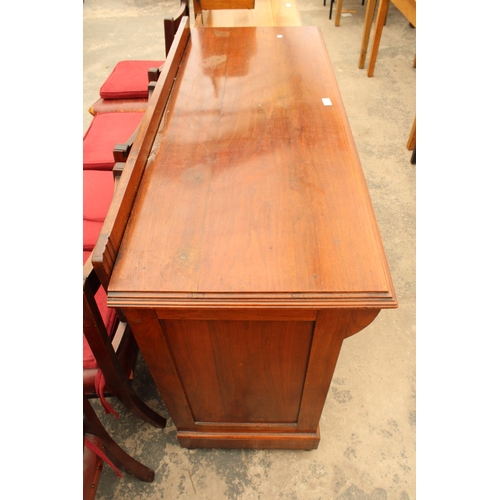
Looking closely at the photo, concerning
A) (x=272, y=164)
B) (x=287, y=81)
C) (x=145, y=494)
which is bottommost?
(x=145, y=494)

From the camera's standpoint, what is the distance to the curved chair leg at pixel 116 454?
42.3 inches

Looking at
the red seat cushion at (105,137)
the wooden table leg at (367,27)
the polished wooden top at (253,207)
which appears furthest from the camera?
the wooden table leg at (367,27)

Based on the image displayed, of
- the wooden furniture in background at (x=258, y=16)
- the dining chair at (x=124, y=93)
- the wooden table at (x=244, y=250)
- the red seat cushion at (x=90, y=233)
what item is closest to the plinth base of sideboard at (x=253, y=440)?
the wooden table at (x=244, y=250)

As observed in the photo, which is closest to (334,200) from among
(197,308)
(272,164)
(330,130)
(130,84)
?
(272,164)

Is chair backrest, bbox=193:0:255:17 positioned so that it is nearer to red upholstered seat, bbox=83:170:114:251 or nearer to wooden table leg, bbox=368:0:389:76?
wooden table leg, bbox=368:0:389:76

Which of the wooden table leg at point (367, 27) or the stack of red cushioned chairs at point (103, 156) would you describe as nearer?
the stack of red cushioned chairs at point (103, 156)

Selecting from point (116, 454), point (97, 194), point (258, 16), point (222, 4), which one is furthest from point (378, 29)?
point (116, 454)

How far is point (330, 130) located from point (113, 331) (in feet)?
3.02

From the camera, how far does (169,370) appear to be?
1.09 m

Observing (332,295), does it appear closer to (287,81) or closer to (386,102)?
(287,81)

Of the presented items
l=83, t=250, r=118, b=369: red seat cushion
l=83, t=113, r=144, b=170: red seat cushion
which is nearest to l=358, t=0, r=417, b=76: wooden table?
l=83, t=113, r=144, b=170: red seat cushion

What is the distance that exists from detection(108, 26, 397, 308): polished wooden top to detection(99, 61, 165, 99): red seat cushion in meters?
0.88

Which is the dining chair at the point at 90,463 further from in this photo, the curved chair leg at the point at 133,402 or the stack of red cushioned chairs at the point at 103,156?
the curved chair leg at the point at 133,402

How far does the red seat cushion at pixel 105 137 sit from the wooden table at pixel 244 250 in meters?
0.57
